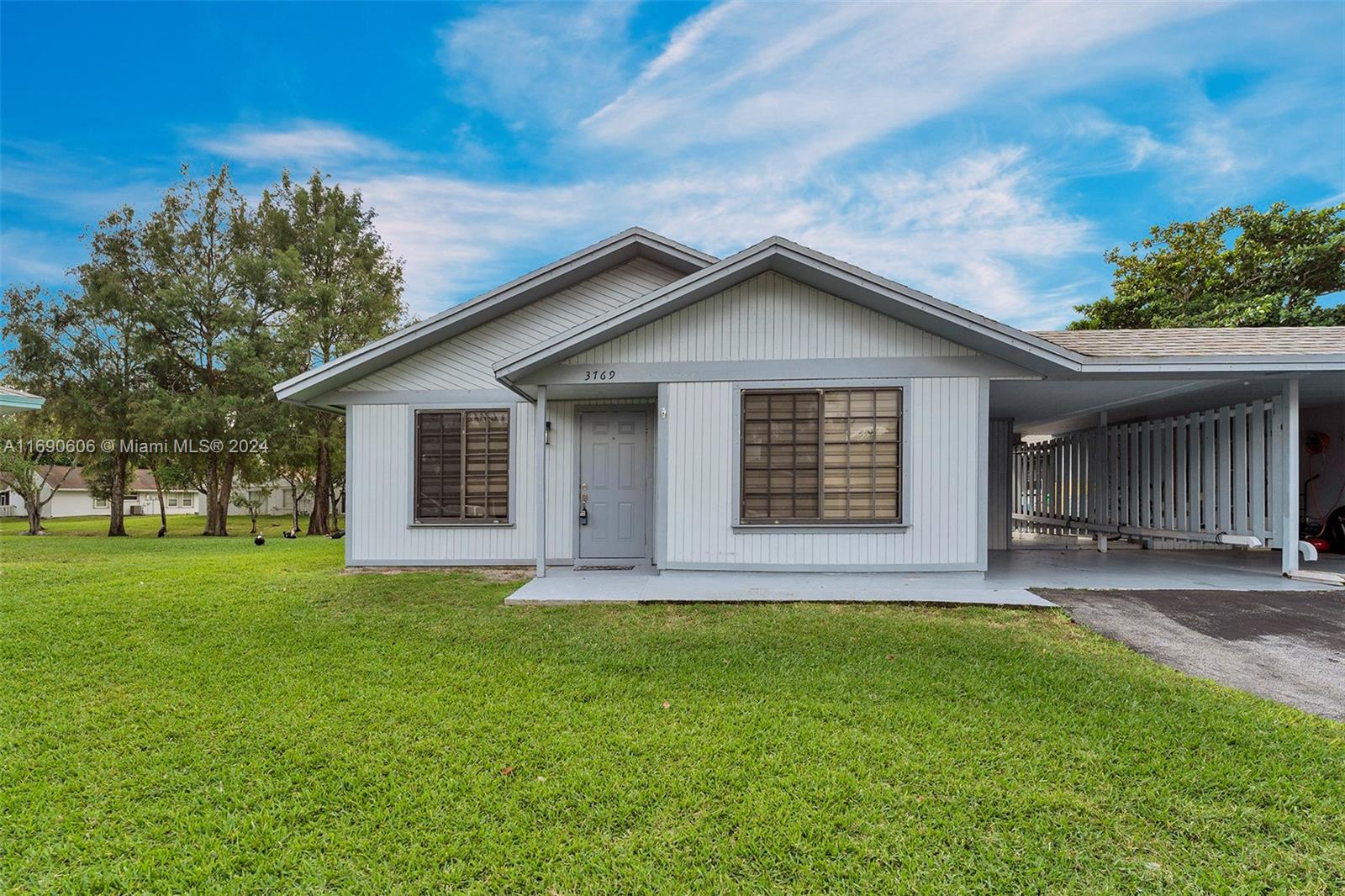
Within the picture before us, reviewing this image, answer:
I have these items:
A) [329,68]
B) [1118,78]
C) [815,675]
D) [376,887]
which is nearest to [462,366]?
[815,675]

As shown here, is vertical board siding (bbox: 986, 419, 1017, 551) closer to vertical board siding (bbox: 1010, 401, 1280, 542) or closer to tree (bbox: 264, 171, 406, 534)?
vertical board siding (bbox: 1010, 401, 1280, 542)

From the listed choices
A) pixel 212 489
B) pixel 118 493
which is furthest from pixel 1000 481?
pixel 118 493

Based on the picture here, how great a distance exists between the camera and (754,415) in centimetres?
716

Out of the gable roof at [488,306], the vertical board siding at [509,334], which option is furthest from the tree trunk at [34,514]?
the vertical board siding at [509,334]

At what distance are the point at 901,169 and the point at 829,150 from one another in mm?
2511

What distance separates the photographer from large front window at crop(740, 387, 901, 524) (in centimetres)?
705

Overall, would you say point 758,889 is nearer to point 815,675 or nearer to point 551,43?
point 815,675

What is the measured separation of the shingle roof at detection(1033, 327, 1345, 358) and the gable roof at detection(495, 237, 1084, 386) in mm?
482

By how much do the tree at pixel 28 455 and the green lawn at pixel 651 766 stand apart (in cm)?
1917

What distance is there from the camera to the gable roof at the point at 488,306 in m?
8.34

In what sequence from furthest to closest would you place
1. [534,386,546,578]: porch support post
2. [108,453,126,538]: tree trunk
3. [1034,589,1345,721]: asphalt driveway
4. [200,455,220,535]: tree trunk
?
[108,453,126,538]: tree trunk
[200,455,220,535]: tree trunk
[534,386,546,578]: porch support post
[1034,589,1345,721]: asphalt driveway

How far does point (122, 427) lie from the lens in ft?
56.5

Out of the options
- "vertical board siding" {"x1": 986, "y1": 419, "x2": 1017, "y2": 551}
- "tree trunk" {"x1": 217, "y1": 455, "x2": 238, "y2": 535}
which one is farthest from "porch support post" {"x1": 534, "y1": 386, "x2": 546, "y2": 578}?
"tree trunk" {"x1": 217, "y1": 455, "x2": 238, "y2": 535}

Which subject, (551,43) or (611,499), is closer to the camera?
(611,499)
